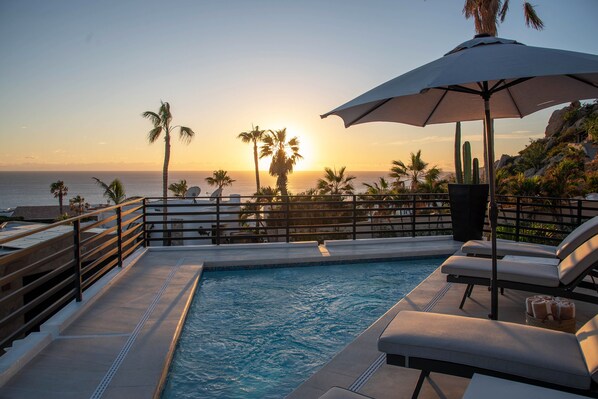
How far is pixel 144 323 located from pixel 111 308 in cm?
61

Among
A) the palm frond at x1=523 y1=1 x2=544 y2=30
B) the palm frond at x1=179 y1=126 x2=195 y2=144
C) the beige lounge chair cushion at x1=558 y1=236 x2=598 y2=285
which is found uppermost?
the palm frond at x1=523 y1=1 x2=544 y2=30

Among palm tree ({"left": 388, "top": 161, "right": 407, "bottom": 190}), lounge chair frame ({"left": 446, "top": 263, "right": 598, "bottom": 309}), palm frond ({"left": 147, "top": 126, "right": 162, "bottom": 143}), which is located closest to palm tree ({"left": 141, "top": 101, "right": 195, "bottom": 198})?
palm frond ({"left": 147, "top": 126, "right": 162, "bottom": 143})

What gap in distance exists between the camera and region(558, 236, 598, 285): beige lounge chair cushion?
3.08m

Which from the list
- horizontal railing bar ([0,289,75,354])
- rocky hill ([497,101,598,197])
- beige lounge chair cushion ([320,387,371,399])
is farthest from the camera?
rocky hill ([497,101,598,197])

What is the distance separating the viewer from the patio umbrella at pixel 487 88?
251 centimetres

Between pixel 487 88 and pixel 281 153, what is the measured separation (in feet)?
85.9

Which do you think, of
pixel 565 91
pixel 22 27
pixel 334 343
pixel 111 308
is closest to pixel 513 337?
pixel 334 343

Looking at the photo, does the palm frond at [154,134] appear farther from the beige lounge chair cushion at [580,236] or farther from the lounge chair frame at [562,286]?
the beige lounge chair cushion at [580,236]

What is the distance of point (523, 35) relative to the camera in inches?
563

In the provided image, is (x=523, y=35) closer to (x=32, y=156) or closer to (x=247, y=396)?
(x=247, y=396)

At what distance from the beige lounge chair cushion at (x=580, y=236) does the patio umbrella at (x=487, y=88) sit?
1.02 metres

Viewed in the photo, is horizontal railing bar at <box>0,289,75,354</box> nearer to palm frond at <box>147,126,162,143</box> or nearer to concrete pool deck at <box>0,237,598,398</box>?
concrete pool deck at <box>0,237,598,398</box>

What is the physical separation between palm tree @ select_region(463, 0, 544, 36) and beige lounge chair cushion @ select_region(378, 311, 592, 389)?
1345 cm

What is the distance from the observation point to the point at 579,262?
321 centimetres
